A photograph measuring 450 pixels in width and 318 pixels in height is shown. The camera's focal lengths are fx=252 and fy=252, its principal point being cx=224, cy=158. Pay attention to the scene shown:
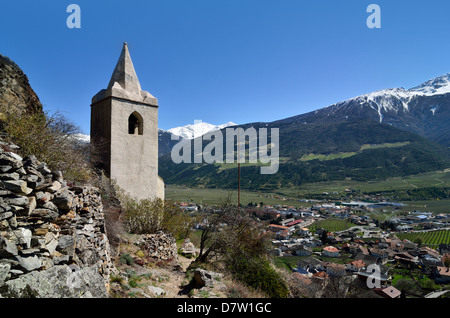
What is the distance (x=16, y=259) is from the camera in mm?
3842

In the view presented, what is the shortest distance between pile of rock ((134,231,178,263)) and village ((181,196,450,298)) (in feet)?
10.8

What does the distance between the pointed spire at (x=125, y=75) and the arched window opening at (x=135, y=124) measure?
1.48 m

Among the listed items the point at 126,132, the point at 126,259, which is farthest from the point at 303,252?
the point at 126,259

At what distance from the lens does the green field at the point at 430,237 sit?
173 ft

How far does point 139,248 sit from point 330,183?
15558 centimetres

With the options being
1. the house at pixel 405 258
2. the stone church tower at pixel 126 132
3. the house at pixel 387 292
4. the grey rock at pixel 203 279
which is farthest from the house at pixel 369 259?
the stone church tower at pixel 126 132

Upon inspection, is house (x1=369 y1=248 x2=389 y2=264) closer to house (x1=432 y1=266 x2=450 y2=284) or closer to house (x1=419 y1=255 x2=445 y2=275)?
house (x1=419 y1=255 x2=445 y2=275)

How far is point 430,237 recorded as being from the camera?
57.5 m

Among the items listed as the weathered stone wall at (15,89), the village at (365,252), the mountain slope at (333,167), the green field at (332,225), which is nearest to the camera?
the weathered stone wall at (15,89)

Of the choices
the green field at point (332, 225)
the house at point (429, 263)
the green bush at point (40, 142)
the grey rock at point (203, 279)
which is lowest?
the green field at point (332, 225)

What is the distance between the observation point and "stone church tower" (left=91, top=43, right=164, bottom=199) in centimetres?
1278

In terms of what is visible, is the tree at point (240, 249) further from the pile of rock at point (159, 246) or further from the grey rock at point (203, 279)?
the grey rock at point (203, 279)

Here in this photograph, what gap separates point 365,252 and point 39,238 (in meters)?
46.3
